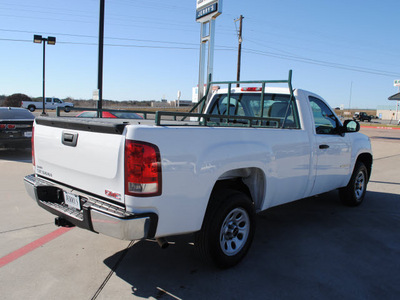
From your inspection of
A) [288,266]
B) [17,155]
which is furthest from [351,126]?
[17,155]

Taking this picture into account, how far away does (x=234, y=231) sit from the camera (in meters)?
3.46

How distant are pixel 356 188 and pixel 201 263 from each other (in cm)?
357

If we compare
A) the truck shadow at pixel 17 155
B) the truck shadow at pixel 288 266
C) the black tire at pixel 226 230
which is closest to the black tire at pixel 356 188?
the truck shadow at pixel 288 266

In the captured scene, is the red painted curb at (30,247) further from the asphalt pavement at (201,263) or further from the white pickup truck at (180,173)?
the white pickup truck at (180,173)

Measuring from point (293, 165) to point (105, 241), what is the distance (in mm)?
2397

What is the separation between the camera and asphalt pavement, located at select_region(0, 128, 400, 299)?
118 inches

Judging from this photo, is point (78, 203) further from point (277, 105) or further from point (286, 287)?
point (277, 105)

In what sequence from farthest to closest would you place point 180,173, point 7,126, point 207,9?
1. point 7,126
2. point 207,9
3. point 180,173

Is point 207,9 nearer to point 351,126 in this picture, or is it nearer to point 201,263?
point 351,126

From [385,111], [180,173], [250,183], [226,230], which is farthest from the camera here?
[385,111]

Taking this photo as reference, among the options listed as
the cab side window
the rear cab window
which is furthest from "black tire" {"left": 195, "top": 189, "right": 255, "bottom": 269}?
the cab side window

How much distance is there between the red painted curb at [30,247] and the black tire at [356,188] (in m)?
4.36

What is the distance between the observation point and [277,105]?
4.66m

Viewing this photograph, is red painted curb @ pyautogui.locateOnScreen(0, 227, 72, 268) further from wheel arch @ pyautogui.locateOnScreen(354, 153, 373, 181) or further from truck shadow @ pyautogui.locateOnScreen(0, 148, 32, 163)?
truck shadow @ pyautogui.locateOnScreen(0, 148, 32, 163)
